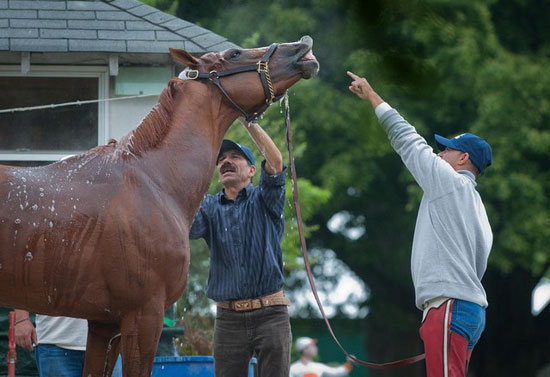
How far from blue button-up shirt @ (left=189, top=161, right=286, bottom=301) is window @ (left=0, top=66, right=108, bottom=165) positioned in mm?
2171

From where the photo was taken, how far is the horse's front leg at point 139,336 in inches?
168

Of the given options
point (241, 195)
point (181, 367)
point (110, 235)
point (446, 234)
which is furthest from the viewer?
point (181, 367)

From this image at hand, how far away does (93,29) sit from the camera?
7.58 m

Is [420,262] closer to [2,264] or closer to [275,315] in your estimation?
[275,315]

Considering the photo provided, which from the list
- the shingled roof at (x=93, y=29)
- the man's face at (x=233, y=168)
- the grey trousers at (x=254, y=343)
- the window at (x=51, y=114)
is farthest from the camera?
the window at (x=51, y=114)

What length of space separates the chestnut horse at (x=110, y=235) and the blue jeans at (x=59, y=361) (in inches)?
35.5

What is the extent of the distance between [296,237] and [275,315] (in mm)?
6788

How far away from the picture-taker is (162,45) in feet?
24.4

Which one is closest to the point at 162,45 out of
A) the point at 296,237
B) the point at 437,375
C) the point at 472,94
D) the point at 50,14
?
the point at 50,14

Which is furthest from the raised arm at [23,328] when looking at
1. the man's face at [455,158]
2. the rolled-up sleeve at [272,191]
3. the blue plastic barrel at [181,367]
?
the man's face at [455,158]

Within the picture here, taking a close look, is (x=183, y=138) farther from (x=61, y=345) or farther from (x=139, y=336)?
(x=61, y=345)

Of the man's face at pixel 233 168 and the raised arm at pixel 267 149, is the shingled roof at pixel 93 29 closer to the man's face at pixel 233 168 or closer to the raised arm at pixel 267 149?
the man's face at pixel 233 168

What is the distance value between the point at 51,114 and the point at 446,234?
3903 millimetres

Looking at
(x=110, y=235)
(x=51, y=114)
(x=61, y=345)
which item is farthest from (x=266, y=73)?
(x=51, y=114)
